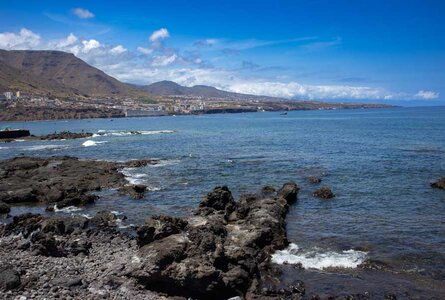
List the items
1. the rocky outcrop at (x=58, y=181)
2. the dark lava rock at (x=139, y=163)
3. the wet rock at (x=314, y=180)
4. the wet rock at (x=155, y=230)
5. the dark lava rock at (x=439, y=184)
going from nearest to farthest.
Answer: the wet rock at (x=155, y=230) → the rocky outcrop at (x=58, y=181) → the dark lava rock at (x=439, y=184) → the wet rock at (x=314, y=180) → the dark lava rock at (x=139, y=163)

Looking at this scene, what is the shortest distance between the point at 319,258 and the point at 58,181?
33.4 m

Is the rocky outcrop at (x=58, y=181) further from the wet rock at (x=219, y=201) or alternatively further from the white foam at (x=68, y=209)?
the wet rock at (x=219, y=201)

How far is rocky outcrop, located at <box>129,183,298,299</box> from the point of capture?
19438 millimetres

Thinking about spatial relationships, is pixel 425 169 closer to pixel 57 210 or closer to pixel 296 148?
pixel 296 148

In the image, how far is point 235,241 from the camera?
2505cm

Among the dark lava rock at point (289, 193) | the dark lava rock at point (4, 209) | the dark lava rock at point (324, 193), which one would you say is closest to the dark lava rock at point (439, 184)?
the dark lava rock at point (324, 193)

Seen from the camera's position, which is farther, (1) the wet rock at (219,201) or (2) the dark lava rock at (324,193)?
(2) the dark lava rock at (324,193)

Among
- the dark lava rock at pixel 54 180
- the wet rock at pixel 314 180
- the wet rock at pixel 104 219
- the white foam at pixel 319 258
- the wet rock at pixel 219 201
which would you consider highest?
the wet rock at pixel 219 201

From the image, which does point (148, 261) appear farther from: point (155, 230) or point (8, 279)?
point (8, 279)

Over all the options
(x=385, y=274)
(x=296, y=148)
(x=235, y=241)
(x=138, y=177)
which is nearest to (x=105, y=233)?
(x=235, y=241)

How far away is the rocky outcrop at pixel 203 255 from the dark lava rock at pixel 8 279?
16.7 ft

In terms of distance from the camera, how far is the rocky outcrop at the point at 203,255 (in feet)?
63.8

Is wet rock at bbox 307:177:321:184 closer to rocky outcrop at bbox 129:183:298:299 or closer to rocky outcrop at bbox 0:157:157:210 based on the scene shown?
rocky outcrop at bbox 0:157:157:210

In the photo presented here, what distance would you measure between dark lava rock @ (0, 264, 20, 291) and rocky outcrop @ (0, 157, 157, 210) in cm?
1986
